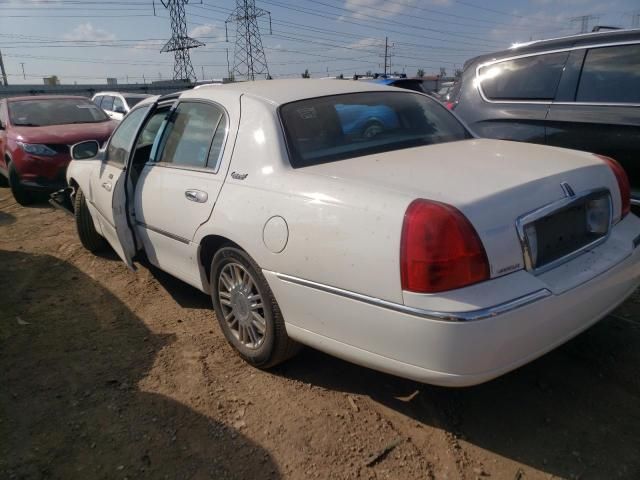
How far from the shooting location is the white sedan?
1959 millimetres

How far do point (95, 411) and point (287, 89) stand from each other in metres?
2.09

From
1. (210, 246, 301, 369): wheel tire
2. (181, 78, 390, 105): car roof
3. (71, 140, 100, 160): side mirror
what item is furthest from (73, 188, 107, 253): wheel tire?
(210, 246, 301, 369): wheel tire

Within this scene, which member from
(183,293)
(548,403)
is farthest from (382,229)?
(183,293)

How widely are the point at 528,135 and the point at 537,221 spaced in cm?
258

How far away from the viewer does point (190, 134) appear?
3381mm

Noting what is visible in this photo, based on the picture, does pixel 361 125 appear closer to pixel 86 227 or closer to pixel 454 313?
pixel 454 313

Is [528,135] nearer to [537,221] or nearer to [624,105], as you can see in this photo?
[624,105]

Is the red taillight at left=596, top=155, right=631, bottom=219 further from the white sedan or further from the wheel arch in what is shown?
the wheel arch

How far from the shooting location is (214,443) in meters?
2.39

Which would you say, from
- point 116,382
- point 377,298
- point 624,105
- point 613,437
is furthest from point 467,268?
point 624,105

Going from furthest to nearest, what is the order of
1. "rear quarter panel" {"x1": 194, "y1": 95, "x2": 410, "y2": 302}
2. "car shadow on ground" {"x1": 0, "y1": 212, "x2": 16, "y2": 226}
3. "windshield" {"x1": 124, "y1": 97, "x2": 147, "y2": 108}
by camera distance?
"windshield" {"x1": 124, "y1": 97, "x2": 147, "y2": 108}
"car shadow on ground" {"x1": 0, "y1": 212, "x2": 16, "y2": 226}
"rear quarter panel" {"x1": 194, "y1": 95, "x2": 410, "y2": 302}

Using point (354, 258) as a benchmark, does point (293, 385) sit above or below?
below

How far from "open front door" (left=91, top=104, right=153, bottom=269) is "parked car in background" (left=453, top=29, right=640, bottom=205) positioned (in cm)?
297

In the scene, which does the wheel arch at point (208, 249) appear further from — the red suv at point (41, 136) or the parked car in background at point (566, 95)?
the red suv at point (41, 136)
